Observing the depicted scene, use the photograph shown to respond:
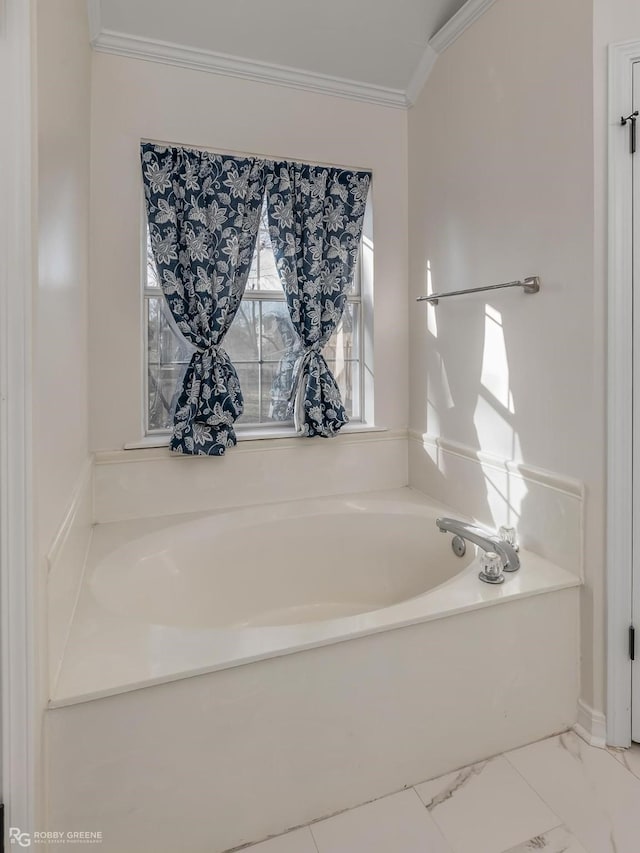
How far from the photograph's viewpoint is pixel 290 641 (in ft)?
4.18

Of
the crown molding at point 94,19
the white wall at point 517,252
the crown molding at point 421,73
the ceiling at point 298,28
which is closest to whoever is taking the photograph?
the white wall at point 517,252

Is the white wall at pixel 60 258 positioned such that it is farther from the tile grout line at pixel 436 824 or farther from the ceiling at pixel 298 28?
the tile grout line at pixel 436 824

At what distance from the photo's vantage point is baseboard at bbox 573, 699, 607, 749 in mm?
1554

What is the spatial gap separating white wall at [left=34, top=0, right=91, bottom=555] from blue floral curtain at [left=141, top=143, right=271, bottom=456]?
12.9 inches

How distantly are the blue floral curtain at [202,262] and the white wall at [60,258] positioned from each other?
33 cm

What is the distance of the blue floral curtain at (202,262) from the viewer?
212 cm

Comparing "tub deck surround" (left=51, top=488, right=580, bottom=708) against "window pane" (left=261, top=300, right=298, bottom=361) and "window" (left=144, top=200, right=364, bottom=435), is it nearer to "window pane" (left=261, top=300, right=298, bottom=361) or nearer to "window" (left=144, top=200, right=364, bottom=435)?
"window" (left=144, top=200, right=364, bottom=435)

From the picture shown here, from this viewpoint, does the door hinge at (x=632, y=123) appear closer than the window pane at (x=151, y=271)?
Yes

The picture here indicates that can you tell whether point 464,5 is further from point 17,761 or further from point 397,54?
point 17,761

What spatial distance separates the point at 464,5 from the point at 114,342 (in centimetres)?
195

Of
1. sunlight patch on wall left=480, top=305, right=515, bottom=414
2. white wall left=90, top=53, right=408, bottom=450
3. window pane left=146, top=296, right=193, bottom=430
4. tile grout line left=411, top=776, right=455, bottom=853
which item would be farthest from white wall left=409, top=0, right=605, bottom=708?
window pane left=146, top=296, right=193, bottom=430

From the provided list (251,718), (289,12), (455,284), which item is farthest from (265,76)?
(251,718)

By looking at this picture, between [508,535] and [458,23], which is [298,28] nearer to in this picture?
[458,23]

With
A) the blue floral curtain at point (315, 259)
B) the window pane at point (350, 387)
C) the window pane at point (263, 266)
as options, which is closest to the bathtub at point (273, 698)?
the blue floral curtain at point (315, 259)
